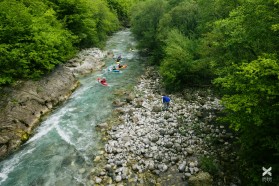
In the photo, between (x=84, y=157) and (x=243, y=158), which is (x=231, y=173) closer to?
(x=243, y=158)

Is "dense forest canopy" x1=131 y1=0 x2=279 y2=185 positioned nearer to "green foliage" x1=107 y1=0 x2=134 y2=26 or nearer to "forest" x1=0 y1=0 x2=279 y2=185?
"forest" x1=0 y1=0 x2=279 y2=185

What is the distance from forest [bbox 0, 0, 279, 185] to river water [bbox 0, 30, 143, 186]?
4553 mm

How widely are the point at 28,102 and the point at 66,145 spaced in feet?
17.8

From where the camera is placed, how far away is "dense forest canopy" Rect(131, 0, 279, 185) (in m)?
8.09

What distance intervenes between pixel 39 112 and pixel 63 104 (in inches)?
95.2

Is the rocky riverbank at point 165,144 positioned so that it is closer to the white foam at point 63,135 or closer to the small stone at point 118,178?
the small stone at point 118,178

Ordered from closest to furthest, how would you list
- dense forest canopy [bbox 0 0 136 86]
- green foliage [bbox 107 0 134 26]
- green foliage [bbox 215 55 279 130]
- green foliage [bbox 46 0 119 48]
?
green foliage [bbox 215 55 279 130], dense forest canopy [bbox 0 0 136 86], green foliage [bbox 46 0 119 48], green foliage [bbox 107 0 134 26]

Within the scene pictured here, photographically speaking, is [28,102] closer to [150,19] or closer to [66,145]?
[66,145]

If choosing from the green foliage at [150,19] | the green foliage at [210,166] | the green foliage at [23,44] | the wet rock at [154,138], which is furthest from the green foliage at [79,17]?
the green foliage at [210,166]

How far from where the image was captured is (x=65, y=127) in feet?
52.6

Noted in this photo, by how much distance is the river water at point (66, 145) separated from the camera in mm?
11812

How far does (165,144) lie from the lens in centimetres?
1323

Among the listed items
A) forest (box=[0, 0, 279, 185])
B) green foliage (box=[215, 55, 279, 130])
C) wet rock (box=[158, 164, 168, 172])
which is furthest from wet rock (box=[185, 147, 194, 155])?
green foliage (box=[215, 55, 279, 130])

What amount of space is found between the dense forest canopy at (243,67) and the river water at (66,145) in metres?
6.41
